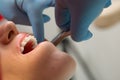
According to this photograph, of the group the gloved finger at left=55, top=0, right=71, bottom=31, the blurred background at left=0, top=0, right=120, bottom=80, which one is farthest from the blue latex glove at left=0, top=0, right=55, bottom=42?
the blurred background at left=0, top=0, right=120, bottom=80

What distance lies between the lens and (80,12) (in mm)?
418

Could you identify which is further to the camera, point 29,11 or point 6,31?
point 29,11

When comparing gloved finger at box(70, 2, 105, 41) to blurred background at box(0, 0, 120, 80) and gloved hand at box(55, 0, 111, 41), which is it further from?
blurred background at box(0, 0, 120, 80)

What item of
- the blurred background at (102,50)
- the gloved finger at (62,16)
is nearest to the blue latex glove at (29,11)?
the gloved finger at (62,16)

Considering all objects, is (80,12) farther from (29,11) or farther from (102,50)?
(102,50)

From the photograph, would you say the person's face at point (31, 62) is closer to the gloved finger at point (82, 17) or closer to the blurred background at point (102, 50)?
the gloved finger at point (82, 17)

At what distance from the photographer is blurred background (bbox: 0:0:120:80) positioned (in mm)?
797

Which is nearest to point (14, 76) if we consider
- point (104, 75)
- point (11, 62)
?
point (11, 62)

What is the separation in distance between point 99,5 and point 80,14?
0.04 metres

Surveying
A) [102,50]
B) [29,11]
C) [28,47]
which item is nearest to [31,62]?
[28,47]

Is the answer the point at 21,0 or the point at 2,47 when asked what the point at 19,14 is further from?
the point at 2,47

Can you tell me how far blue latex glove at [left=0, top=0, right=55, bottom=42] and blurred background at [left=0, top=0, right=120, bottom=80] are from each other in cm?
24

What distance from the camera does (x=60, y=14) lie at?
1.58 feet

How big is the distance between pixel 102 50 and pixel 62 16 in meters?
0.40
